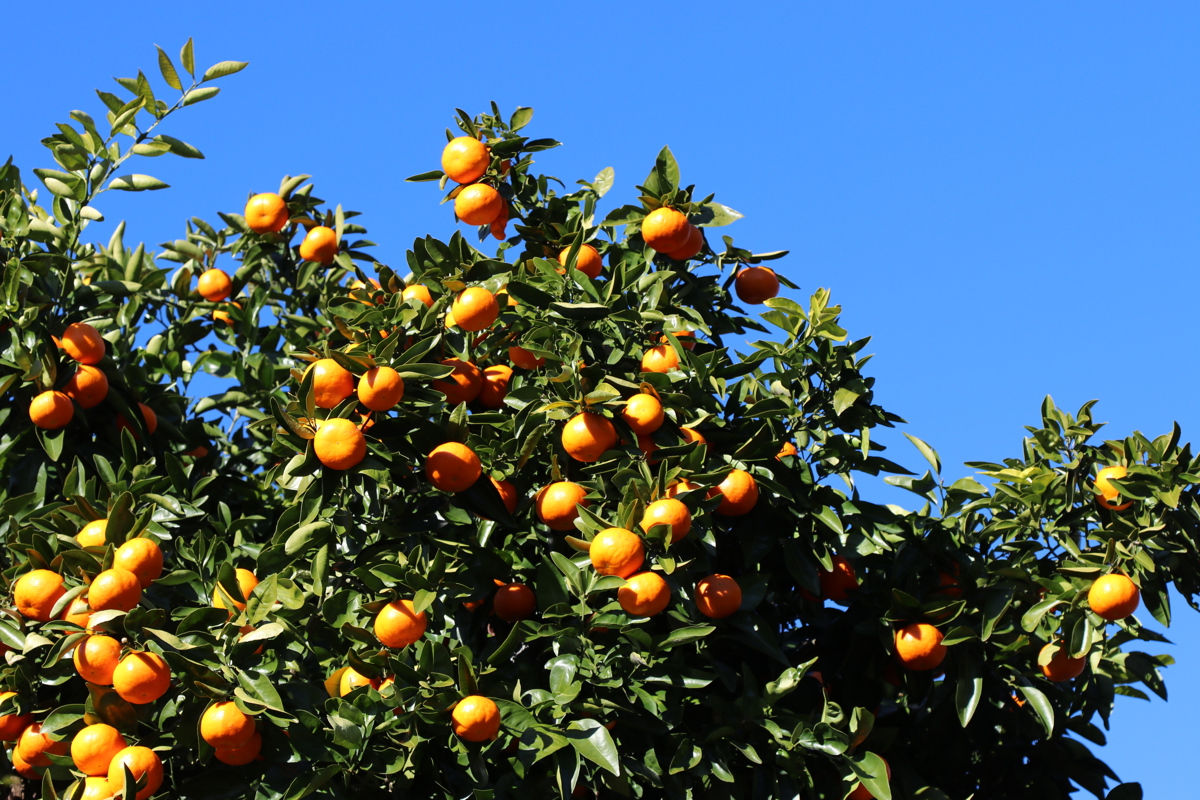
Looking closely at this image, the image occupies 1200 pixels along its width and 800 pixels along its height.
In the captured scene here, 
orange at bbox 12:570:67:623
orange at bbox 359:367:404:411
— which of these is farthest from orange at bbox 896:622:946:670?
orange at bbox 12:570:67:623

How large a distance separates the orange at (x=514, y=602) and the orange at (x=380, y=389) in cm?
75

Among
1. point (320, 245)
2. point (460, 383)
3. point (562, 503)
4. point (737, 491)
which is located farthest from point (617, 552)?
point (320, 245)

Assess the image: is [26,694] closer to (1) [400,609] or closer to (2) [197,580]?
(2) [197,580]

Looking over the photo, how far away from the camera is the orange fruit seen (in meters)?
5.73

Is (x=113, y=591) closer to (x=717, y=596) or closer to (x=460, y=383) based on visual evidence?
(x=460, y=383)

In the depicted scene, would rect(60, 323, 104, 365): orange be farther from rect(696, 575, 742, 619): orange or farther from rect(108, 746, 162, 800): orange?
rect(696, 575, 742, 619): orange

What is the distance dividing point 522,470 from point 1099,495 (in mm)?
2021

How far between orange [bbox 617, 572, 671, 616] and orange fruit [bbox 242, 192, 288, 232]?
3.15m

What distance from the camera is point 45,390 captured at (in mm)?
4234

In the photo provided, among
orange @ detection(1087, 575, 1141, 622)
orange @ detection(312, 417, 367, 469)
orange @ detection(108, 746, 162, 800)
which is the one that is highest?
orange @ detection(1087, 575, 1141, 622)

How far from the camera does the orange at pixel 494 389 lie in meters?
4.32

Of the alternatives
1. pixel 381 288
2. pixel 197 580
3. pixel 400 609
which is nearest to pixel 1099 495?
pixel 400 609

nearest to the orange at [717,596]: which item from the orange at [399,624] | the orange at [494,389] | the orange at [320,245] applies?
the orange at [399,624]

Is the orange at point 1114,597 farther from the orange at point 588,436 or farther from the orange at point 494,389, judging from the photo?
the orange at point 494,389
